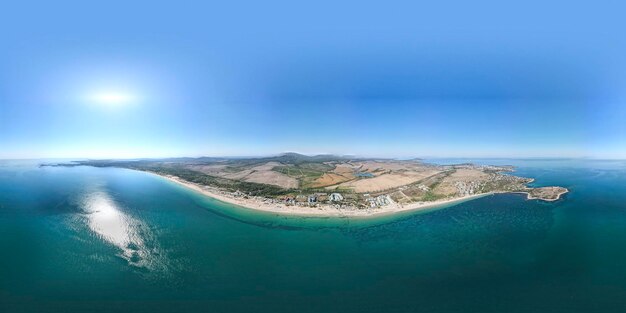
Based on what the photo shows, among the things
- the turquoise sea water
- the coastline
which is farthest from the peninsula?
the turquoise sea water

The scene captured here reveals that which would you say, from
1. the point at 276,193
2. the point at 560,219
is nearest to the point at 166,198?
the point at 276,193

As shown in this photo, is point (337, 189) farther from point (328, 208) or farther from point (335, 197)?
point (328, 208)

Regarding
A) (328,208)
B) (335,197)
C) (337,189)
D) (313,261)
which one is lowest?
(313,261)

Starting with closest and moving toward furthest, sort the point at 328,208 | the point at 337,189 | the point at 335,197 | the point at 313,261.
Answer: the point at 313,261
the point at 328,208
the point at 335,197
the point at 337,189

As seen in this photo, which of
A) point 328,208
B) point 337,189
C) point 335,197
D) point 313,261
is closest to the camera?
point 313,261

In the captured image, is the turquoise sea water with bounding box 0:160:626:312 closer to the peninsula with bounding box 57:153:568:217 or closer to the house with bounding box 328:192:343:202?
the peninsula with bounding box 57:153:568:217

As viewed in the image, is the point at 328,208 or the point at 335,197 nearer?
the point at 328,208

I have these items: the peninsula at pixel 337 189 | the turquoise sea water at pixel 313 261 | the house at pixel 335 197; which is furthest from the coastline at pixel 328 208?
the turquoise sea water at pixel 313 261

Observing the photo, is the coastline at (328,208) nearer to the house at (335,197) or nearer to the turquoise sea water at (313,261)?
the house at (335,197)

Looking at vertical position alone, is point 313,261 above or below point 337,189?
below

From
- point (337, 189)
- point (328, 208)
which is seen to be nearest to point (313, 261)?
point (328, 208)
